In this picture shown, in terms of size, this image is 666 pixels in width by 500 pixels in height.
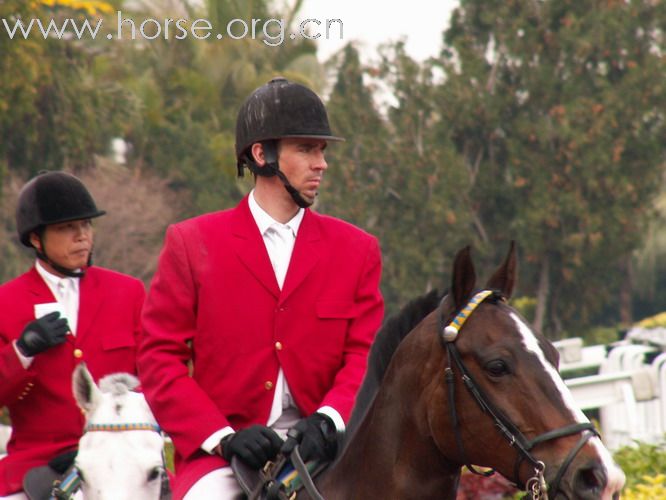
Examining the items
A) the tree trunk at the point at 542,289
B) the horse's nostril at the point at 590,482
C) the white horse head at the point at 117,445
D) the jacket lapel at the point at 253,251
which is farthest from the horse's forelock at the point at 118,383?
the tree trunk at the point at 542,289

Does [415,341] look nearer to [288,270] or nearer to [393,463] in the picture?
[393,463]

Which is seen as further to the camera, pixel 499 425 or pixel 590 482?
pixel 499 425

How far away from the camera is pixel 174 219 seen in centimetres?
3353

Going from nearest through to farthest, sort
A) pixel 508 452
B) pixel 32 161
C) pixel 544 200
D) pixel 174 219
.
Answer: pixel 508 452 < pixel 32 161 < pixel 544 200 < pixel 174 219

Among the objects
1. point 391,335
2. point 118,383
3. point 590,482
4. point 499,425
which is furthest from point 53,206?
point 590,482

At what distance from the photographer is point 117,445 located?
4.48m

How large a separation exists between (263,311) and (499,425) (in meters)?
1.12

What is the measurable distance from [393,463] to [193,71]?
34662mm

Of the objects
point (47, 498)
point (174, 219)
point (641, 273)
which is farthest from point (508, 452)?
point (641, 273)

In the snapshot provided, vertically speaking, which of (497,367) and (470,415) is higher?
(497,367)

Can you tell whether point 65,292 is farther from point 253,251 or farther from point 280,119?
point 280,119

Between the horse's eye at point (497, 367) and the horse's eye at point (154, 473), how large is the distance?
5.82 feet

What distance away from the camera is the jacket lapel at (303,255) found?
4.01 meters

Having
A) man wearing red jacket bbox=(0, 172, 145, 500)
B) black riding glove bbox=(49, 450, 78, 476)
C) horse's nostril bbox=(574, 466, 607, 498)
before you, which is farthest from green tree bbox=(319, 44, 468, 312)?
horse's nostril bbox=(574, 466, 607, 498)
